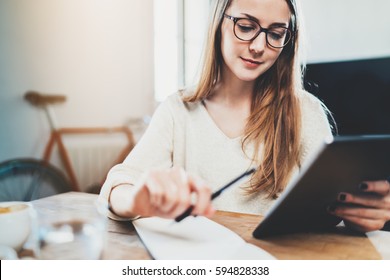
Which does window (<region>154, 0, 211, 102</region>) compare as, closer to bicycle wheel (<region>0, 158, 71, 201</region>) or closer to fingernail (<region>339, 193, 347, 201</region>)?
bicycle wheel (<region>0, 158, 71, 201</region>)

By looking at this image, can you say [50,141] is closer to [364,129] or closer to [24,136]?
[24,136]

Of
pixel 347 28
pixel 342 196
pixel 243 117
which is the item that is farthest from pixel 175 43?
pixel 342 196

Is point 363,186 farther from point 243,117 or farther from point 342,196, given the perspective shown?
point 243,117

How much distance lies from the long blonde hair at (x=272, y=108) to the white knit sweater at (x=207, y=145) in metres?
0.02

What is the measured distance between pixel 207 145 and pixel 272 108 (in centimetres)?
19

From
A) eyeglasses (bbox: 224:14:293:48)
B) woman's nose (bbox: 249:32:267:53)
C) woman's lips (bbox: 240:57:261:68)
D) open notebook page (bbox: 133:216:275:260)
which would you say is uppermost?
eyeglasses (bbox: 224:14:293:48)

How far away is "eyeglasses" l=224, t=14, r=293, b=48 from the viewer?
68 centimetres

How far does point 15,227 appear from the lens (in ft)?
1.28

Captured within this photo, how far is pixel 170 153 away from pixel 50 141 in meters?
0.33

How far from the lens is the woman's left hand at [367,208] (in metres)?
0.46

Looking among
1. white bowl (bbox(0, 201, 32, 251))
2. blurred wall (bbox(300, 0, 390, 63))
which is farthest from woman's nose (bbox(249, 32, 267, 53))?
white bowl (bbox(0, 201, 32, 251))

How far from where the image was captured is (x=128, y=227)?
491 mm

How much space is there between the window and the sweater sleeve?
0.58ft
